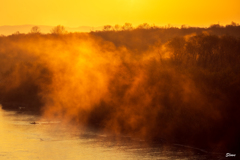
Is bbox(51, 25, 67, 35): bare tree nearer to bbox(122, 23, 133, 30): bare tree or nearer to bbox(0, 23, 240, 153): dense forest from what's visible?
bbox(122, 23, 133, 30): bare tree

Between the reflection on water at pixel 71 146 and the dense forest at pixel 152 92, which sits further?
the dense forest at pixel 152 92

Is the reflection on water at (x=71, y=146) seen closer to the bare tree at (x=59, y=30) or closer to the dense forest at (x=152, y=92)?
the dense forest at (x=152, y=92)

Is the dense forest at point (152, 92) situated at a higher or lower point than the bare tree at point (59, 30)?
lower

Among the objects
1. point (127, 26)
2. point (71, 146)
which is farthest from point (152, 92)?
point (127, 26)

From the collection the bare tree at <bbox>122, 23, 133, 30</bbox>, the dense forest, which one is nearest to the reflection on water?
the dense forest

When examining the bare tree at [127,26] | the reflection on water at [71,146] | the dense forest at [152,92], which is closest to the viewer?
the reflection on water at [71,146]

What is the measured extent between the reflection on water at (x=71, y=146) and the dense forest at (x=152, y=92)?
3.96 ft

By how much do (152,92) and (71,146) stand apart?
5.72m

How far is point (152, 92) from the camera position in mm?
23922

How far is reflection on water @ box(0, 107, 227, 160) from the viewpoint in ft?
61.3

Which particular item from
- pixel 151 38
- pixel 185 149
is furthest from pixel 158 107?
pixel 151 38

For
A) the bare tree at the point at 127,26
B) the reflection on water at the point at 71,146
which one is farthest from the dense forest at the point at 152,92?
the bare tree at the point at 127,26

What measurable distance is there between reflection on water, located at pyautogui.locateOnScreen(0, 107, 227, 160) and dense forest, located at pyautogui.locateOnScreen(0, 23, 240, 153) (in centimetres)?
121

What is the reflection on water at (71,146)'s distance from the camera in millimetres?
18688
